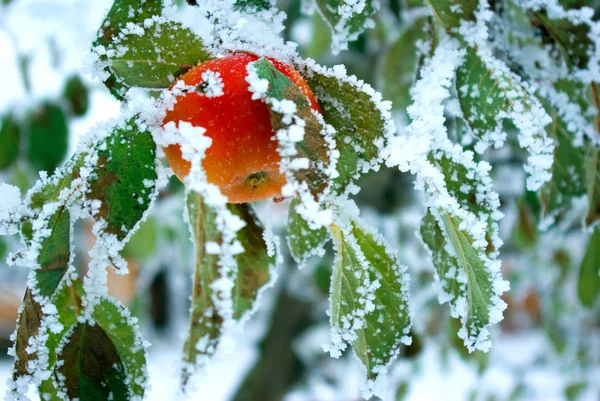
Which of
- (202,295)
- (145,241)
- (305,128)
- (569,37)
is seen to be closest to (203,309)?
(202,295)

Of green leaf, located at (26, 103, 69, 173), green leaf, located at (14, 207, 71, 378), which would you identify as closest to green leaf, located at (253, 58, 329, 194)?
green leaf, located at (14, 207, 71, 378)

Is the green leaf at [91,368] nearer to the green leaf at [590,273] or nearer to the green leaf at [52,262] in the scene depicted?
the green leaf at [52,262]

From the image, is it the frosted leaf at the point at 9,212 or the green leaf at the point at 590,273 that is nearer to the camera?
the frosted leaf at the point at 9,212

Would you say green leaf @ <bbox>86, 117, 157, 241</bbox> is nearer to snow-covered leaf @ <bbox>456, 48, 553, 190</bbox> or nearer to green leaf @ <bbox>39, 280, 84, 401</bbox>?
green leaf @ <bbox>39, 280, 84, 401</bbox>

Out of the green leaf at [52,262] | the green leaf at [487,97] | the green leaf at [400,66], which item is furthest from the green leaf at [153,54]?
the green leaf at [400,66]

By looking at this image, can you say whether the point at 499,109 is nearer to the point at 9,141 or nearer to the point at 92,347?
the point at 92,347

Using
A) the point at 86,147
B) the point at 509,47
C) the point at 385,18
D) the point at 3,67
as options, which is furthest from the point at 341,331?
the point at 3,67

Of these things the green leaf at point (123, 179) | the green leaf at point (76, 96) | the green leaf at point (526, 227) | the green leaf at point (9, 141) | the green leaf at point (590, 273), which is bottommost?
the green leaf at point (9, 141)

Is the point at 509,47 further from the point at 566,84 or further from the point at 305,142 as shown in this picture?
the point at 305,142
